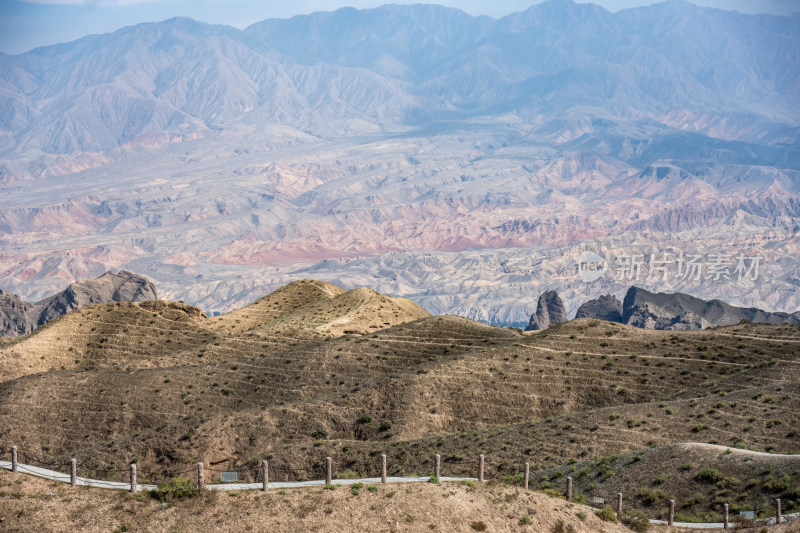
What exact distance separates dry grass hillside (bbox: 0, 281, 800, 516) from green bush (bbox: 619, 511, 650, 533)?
4.13 meters

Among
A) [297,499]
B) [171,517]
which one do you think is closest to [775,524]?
[297,499]

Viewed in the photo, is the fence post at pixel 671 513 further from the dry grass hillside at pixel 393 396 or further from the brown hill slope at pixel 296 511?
the dry grass hillside at pixel 393 396

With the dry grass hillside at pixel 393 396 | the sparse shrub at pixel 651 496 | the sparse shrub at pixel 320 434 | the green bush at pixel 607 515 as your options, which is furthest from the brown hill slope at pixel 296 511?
the sparse shrub at pixel 320 434

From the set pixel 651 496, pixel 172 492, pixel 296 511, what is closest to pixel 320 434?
pixel 651 496

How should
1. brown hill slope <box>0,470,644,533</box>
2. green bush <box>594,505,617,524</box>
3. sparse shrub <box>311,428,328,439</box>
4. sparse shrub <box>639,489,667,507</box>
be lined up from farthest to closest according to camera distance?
sparse shrub <box>311,428,328,439</box>
sparse shrub <box>639,489,667,507</box>
green bush <box>594,505,617,524</box>
brown hill slope <box>0,470,644,533</box>

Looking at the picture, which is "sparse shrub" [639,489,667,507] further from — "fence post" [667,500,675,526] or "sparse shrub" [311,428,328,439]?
"sparse shrub" [311,428,328,439]

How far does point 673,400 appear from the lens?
2830 inches

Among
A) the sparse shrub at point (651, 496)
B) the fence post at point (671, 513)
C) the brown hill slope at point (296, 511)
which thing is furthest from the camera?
the sparse shrub at point (651, 496)

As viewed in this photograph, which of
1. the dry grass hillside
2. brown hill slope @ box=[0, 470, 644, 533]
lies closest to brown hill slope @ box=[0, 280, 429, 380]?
the dry grass hillside

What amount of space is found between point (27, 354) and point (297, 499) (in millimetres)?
62069

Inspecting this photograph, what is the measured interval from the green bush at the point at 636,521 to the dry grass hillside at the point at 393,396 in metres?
4.13

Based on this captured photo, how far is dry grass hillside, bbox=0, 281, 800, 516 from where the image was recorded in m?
60.4

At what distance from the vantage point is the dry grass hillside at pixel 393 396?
2378 inches

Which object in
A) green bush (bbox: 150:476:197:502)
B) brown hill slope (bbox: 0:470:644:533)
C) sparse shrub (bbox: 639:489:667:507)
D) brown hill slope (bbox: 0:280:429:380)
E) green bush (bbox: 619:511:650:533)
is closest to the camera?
brown hill slope (bbox: 0:470:644:533)
